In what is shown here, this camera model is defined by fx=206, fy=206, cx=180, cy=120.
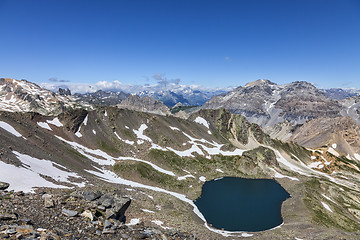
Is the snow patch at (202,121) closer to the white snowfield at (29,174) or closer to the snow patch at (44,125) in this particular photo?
the snow patch at (44,125)

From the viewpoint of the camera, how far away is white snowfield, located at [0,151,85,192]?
3900 cm

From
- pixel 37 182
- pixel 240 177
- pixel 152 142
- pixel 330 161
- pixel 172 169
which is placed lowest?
pixel 330 161

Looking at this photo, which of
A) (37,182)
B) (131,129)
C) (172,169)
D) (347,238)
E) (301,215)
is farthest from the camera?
(131,129)

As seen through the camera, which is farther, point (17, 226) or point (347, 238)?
point (347, 238)

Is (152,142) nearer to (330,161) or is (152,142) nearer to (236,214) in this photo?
(236,214)

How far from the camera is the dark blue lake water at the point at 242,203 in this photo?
2793 inches

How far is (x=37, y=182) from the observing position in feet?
141

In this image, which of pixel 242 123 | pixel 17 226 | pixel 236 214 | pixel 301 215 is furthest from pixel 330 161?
pixel 17 226

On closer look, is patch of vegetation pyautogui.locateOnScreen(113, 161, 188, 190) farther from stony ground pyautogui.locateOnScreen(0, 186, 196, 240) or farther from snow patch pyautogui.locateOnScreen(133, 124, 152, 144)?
stony ground pyautogui.locateOnScreen(0, 186, 196, 240)

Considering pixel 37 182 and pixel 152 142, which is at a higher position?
pixel 37 182

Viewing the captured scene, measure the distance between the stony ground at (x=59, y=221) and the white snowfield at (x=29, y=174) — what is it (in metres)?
14.0

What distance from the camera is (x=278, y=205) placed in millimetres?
90062

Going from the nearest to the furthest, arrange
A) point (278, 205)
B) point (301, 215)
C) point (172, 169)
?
point (301, 215), point (278, 205), point (172, 169)

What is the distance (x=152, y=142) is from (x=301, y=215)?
83.6 meters
